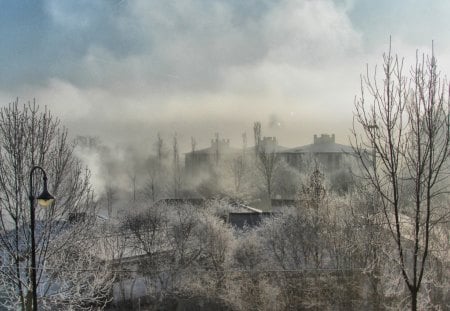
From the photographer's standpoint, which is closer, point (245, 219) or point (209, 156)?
point (245, 219)

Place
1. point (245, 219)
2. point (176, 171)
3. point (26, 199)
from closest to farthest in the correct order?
point (26, 199) < point (245, 219) < point (176, 171)

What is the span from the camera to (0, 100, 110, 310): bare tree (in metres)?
9.14

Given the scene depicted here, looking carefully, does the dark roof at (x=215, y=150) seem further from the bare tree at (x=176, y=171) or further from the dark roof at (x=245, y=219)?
the dark roof at (x=245, y=219)

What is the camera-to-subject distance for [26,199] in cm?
934

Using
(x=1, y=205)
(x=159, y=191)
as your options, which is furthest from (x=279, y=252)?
(x=159, y=191)

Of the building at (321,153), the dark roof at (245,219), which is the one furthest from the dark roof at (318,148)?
the dark roof at (245,219)

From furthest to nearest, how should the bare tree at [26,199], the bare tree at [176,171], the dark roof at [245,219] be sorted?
1. the bare tree at [176,171]
2. the dark roof at [245,219]
3. the bare tree at [26,199]

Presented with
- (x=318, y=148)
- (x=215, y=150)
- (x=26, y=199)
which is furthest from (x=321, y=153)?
(x=26, y=199)

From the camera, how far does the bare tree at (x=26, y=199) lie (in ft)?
30.0

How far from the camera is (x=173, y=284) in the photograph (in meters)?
19.2

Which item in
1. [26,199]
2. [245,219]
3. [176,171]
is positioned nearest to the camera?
[26,199]

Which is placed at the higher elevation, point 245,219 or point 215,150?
point 215,150

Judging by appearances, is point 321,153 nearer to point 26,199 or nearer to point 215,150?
point 215,150

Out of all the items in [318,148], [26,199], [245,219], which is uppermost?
[318,148]
